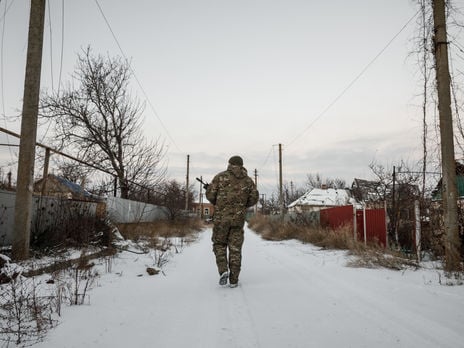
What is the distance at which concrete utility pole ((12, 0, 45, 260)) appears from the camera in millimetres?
4500

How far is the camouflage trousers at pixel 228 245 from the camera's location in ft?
14.5

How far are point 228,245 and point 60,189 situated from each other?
4.02 metres

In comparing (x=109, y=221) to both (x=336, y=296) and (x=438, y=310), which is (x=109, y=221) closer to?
(x=336, y=296)

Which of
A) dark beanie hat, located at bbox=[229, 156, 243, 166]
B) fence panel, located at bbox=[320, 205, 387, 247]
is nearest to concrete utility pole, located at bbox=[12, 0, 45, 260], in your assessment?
dark beanie hat, located at bbox=[229, 156, 243, 166]

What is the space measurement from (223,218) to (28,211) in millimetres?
2978

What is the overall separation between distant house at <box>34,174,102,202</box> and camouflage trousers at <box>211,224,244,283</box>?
3625mm

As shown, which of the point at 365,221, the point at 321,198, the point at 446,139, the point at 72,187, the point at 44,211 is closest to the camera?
the point at 446,139

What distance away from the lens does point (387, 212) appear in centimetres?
837

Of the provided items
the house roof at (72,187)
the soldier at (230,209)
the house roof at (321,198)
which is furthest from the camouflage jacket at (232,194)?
the house roof at (321,198)

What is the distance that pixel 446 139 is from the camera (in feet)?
16.8

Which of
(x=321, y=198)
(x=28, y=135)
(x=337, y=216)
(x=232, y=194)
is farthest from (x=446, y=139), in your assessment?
(x=321, y=198)

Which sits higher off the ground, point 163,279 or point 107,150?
point 107,150

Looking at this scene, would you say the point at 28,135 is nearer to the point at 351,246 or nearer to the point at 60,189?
the point at 60,189

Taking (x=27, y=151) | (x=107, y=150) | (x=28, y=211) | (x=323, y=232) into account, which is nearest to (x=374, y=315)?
(x=28, y=211)
